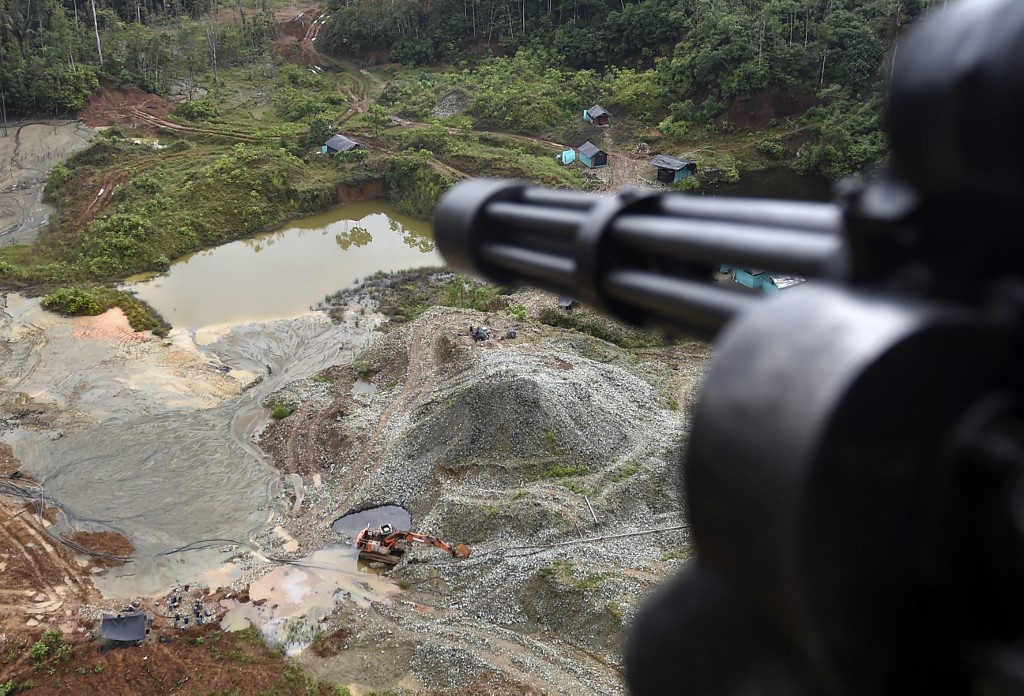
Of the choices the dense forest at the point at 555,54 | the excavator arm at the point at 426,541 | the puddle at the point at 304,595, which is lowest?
the puddle at the point at 304,595

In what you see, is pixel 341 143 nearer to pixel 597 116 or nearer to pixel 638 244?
pixel 597 116

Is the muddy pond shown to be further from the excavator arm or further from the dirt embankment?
the excavator arm

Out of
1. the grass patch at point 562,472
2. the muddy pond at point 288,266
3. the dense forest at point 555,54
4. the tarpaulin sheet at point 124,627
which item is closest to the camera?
the tarpaulin sheet at point 124,627

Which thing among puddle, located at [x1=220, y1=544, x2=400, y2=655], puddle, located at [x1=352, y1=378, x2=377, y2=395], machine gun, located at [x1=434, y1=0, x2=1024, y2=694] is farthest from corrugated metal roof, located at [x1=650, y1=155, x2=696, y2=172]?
machine gun, located at [x1=434, y1=0, x2=1024, y2=694]

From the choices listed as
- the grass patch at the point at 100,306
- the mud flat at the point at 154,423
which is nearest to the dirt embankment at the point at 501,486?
the mud flat at the point at 154,423

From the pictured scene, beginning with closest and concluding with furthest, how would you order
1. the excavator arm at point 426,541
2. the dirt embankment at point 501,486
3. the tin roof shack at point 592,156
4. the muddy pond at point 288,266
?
the dirt embankment at point 501,486 → the excavator arm at point 426,541 → the muddy pond at point 288,266 → the tin roof shack at point 592,156

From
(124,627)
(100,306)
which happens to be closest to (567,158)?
(100,306)

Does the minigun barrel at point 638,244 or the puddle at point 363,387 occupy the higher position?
the minigun barrel at point 638,244

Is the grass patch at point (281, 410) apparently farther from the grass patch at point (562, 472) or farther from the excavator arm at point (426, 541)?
the grass patch at point (562, 472)
